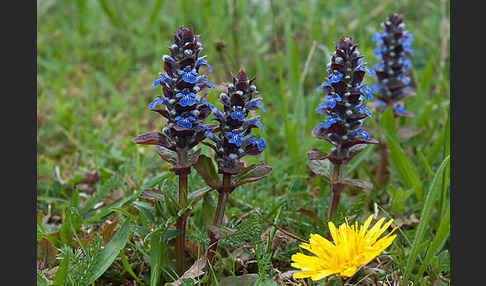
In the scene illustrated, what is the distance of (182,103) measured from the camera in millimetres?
2688

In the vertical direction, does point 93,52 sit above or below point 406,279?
above

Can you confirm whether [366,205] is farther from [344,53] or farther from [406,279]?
[344,53]

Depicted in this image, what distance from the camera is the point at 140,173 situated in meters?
3.91

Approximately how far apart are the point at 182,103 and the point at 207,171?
0.47 metres

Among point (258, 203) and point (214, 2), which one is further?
point (214, 2)

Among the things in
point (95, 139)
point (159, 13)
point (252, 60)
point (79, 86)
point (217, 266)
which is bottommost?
point (217, 266)

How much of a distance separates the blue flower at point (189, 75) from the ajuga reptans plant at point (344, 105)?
762 millimetres

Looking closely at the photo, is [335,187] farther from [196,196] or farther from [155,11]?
[155,11]

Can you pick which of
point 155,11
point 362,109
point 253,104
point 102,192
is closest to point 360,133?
point 362,109

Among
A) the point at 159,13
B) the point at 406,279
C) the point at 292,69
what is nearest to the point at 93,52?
the point at 159,13

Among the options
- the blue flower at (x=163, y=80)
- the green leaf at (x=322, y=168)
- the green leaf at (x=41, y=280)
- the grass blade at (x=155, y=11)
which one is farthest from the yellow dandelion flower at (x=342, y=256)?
the grass blade at (x=155, y=11)

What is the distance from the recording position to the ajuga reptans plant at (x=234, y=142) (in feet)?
9.09

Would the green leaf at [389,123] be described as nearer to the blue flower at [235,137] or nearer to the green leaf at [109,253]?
the blue flower at [235,137]

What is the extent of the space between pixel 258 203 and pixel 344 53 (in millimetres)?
1290
